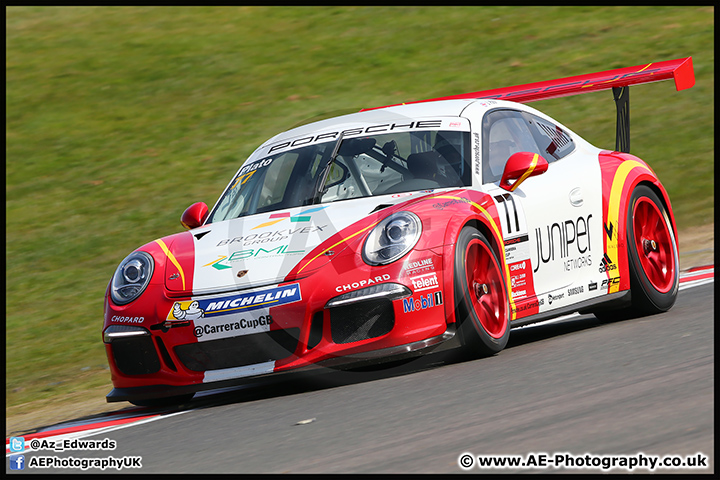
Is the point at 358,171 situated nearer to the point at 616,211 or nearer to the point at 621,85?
the point at 616,211

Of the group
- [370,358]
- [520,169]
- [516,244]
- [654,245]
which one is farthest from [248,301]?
[654,245]

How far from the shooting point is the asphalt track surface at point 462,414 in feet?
11.7

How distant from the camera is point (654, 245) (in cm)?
711

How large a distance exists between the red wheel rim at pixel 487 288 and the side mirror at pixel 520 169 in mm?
559

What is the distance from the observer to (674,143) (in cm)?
1378

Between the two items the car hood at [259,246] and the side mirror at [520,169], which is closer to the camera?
the car hood at [259,246]

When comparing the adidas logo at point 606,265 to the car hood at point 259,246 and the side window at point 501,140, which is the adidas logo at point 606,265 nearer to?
the side window at point 501,140

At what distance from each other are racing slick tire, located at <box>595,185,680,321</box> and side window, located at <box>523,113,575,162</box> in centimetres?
57

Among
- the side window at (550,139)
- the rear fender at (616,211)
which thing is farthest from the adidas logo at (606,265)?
the side window at (550,139)

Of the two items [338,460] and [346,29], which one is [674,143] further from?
[338,460]

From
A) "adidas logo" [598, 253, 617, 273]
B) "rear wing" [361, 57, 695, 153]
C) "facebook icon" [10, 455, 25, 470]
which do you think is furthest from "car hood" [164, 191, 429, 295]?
"rear wing" [361, 57, 695, 153]

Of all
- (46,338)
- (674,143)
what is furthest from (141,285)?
(674,143)

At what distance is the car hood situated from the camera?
5.27 metres

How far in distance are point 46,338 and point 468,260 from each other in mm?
5047
